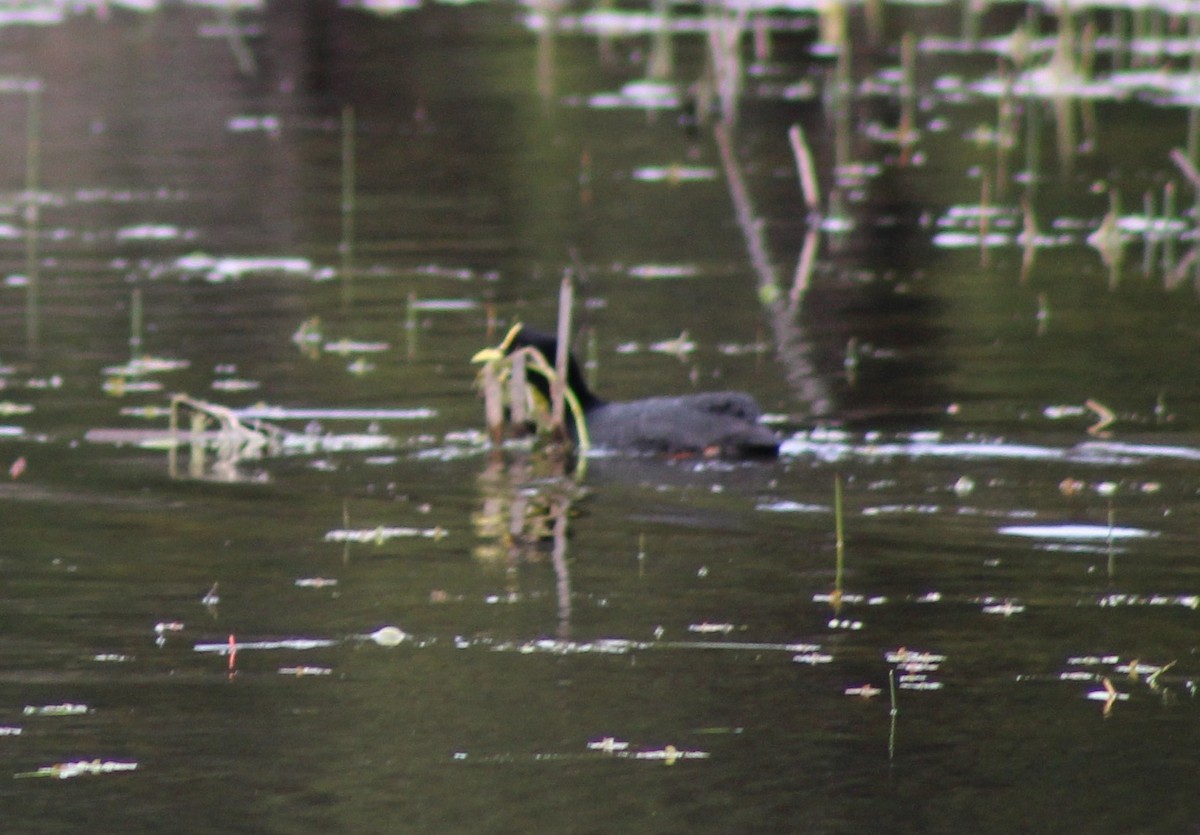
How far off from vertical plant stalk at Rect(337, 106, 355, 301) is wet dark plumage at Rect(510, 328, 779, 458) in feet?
15.2

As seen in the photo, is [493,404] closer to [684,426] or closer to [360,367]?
[684,426]

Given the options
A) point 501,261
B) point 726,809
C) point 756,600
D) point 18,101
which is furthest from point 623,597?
point 18,101

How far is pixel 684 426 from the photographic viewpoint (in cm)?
1192

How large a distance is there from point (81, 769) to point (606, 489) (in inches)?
172

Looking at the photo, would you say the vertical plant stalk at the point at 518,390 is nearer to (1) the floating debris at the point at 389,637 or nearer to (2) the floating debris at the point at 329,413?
(2) the floating debris at the point at 329,413

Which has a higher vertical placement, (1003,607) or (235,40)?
(235,40)

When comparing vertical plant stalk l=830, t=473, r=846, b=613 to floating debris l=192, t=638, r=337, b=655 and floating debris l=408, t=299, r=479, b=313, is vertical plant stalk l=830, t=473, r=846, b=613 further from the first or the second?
floating debris l=408, t=299, r=479, b=313

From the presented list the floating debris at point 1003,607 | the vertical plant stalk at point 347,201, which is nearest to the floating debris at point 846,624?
the floating debris at point 1003,607

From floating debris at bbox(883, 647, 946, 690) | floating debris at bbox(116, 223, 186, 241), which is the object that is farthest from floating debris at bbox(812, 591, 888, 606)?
floating debris at bbox(116, 223, 186, 241)

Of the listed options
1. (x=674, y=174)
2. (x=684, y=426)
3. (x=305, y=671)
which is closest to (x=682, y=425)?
(x=684, y=426)

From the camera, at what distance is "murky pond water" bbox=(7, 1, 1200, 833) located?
742 centimetres

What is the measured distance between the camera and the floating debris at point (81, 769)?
729 cm

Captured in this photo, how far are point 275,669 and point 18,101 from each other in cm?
2015

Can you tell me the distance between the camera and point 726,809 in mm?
7035
